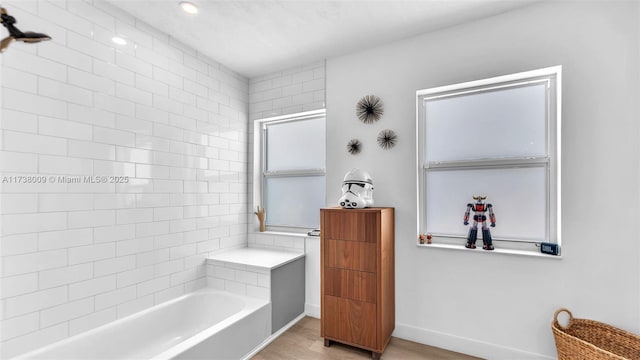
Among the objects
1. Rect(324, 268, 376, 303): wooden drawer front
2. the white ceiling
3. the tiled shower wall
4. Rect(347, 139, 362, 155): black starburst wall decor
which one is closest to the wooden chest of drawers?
Rect(324, 268, 376, 303): wooden drawer front

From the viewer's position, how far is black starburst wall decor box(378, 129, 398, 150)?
8.05ft

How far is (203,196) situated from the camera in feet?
8.86

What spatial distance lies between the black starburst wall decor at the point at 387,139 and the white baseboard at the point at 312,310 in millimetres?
1687

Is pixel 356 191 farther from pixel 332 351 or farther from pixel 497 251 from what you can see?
pixel 332 351

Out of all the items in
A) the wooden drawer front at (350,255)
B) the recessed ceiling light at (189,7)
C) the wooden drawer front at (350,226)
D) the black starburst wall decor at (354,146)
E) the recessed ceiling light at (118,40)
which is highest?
the recessed ceiling light at (189,7)

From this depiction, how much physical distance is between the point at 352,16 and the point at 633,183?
2133mm

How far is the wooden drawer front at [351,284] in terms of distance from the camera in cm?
212

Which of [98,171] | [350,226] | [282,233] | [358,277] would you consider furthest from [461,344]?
[98,171]

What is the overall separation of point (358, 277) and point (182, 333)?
1.59m

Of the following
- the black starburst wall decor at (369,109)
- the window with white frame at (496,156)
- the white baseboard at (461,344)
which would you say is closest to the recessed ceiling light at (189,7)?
the black starburst wall decor at (369,109)

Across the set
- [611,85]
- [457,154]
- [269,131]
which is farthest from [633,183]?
[269,131]

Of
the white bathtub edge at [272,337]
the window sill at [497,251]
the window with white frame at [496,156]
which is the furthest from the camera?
the white bathtub edge at [272,337]

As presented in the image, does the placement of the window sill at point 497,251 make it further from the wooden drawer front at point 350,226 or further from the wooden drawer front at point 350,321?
the wooden drawer front at point 350,321

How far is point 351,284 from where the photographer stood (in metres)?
2.18
